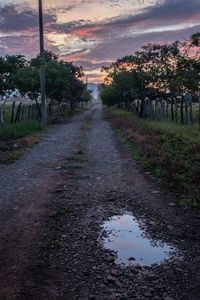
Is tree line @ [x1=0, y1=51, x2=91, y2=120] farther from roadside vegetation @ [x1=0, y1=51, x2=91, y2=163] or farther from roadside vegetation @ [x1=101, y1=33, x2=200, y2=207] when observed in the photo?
roadside vegetation @ [x1=101, y1=33, x2=200, y2=207]

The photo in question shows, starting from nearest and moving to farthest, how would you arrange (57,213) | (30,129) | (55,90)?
(57,213) < (30,129) < (55,90)

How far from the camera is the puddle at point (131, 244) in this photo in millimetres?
5422

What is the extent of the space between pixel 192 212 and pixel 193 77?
54.9 ft

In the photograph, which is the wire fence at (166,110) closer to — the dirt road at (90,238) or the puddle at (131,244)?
the dirt road at (90,238)

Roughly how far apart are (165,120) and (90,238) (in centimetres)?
2206

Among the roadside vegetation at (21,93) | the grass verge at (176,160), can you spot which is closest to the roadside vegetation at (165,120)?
the grass verge at (176,160)

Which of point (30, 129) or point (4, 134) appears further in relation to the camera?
point (30, 129)

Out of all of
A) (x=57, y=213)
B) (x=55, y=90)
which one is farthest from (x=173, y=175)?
(x=55, y=90)

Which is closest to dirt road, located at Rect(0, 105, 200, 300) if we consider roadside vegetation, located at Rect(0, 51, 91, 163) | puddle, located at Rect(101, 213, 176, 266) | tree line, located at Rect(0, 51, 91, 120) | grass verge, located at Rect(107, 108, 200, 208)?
puddle, located at Rect(101, 213, 176, 266)

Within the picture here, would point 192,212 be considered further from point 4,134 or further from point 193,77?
point 193,77

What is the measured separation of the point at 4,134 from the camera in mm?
20156

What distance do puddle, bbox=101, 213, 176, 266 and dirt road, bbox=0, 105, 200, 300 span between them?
0.6 inches

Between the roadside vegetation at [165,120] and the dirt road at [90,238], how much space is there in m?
0.62

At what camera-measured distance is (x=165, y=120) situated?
1086 inches
